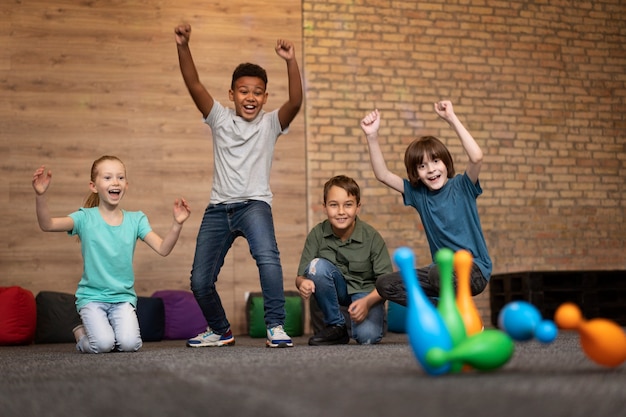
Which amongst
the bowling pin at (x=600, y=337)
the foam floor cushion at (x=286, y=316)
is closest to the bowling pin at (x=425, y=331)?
the bowling pin at (x=600, y=337)

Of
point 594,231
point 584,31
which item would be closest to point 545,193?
point 594,231

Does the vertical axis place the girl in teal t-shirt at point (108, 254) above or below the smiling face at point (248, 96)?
below

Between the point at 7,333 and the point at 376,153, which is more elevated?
the point at 376,153

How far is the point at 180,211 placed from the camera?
356 centimetres

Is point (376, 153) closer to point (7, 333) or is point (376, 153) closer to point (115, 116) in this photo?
point (7, 333)

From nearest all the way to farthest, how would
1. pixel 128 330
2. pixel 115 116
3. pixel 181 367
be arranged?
pixel 181 367 < pixel 128 330 < pixel 115 116

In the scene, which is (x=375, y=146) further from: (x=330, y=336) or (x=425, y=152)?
(x=330, y=336)

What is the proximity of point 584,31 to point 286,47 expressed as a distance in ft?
14.2

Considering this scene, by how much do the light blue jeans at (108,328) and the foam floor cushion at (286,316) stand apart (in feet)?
6.34

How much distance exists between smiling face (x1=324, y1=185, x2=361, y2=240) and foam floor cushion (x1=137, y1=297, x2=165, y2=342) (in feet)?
6.34

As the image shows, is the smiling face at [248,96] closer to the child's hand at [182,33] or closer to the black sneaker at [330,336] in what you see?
the child's hand at [182,33]

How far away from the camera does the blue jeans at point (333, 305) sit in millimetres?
3505

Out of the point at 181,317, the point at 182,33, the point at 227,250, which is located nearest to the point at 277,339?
the point at 227,250

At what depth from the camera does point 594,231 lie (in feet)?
22.1
